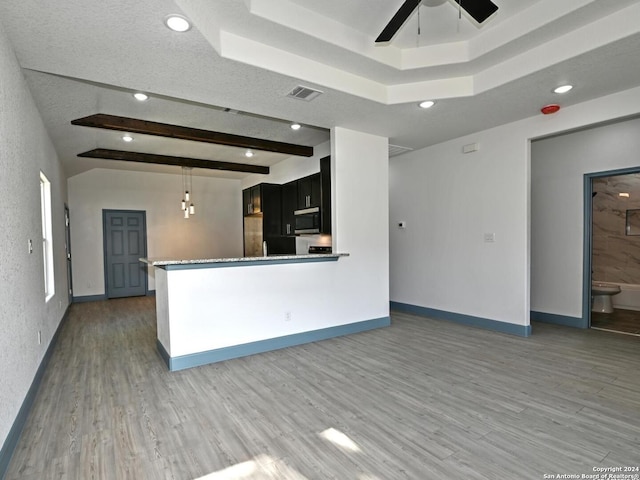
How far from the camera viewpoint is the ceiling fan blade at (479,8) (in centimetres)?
197

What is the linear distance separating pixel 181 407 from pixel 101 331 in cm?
294

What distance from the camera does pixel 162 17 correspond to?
6.81 ft

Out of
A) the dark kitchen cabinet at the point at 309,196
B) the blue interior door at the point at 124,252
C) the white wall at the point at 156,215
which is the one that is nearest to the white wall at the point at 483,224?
the dark kitchen cabinet at the point at 309,196

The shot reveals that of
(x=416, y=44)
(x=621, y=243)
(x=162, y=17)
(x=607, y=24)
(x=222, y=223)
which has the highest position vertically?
(x=416, y=44)

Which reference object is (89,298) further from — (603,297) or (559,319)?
(603,297)

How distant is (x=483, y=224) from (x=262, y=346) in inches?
129

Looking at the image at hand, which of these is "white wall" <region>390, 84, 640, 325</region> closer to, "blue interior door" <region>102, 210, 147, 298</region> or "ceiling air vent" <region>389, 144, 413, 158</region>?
"ceiling air vent" <region>389, 144, 413, 158</region>

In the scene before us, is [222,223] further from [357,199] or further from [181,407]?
[181,407]

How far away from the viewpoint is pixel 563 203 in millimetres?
4602

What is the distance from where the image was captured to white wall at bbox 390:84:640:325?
13.4ft

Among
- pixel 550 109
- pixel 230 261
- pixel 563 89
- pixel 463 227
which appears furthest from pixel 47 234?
pixel 550 109

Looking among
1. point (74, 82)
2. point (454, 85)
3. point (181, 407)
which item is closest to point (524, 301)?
point (454, 85)

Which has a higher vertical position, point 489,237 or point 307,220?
point 307,220

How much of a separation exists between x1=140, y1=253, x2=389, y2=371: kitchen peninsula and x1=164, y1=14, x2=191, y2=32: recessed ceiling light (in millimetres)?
1906
